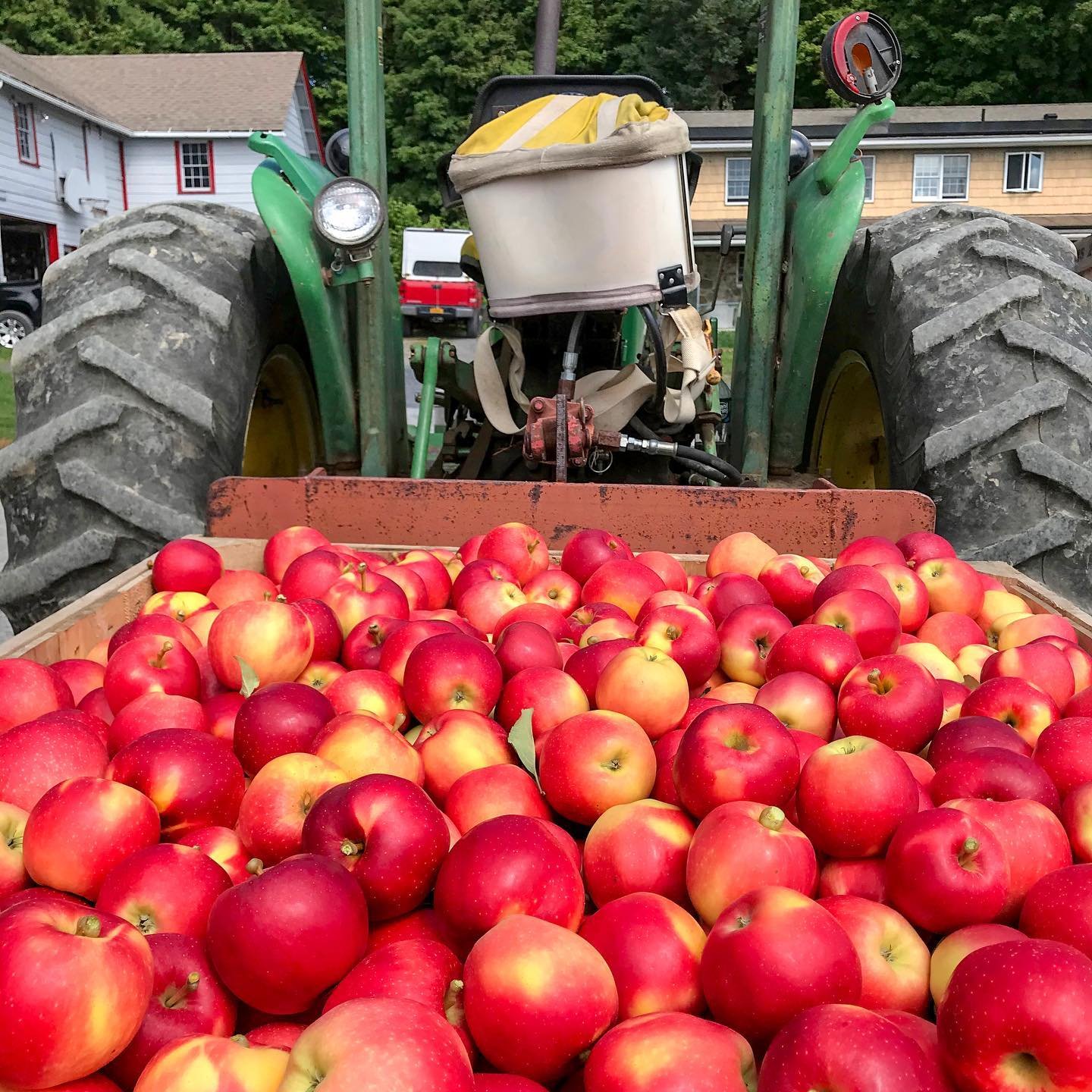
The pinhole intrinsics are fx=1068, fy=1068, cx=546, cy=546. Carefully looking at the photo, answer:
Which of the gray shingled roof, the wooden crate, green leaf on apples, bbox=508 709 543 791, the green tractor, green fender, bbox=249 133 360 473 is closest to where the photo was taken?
green leaf on apples, bbox=508 709 543 791

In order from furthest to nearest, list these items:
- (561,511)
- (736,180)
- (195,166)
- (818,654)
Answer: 1. (195,166)
2. (736,180)
3. (561,511)
4. (818,654)

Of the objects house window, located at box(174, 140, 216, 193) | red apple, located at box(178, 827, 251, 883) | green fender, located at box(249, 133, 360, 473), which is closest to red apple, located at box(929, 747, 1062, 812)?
red apple, located at box(178, 827, 251, 883)

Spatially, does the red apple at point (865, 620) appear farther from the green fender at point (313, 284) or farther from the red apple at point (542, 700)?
the green fender at point (313, 284)

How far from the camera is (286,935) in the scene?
Result: 3.86 feet

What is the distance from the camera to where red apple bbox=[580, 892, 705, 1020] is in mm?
1237

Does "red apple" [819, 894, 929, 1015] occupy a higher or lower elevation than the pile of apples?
lower

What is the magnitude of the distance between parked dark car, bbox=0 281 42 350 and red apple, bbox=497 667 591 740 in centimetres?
2005

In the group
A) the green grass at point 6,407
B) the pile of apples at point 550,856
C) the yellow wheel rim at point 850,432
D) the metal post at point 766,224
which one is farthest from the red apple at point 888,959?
the green grass at point 6,407

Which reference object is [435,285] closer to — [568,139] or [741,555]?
[568,139]

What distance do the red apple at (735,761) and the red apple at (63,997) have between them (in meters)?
0.77

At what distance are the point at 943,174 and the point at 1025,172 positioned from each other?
7.07 feet

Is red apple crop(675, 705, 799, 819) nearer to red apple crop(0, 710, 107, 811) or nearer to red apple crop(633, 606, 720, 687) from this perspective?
red apple crop(633, 606, 720, 687)

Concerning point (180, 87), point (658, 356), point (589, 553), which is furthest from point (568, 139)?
point (180, 87)

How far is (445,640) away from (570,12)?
736cm
